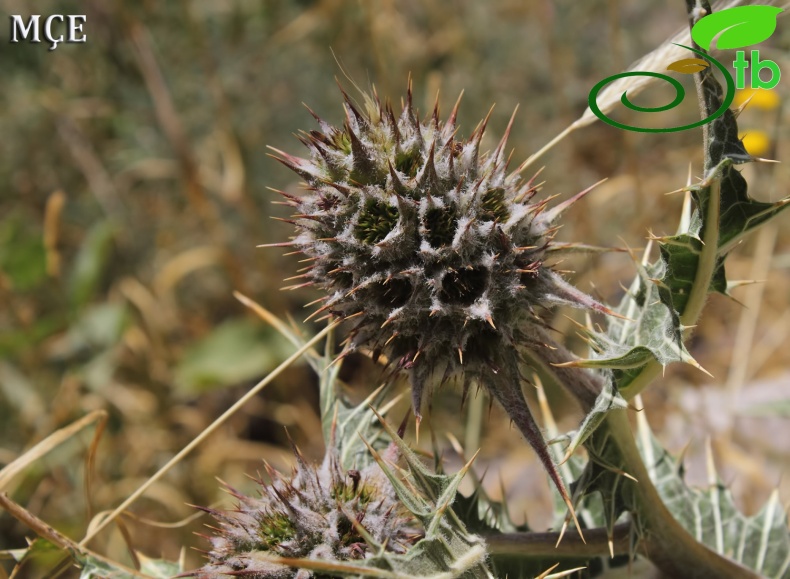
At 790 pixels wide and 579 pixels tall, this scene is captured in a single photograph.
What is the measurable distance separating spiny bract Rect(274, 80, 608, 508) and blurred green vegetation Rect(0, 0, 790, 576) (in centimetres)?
227

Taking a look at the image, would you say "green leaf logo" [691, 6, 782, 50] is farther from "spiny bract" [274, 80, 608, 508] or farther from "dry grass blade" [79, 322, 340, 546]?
"dry grass blade" [79, 322, 340, 546]

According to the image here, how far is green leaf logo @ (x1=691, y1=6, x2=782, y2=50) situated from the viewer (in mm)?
1259

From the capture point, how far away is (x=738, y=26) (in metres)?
1.36

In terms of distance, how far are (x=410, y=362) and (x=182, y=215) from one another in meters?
4.12

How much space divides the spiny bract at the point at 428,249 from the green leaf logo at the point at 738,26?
388mm

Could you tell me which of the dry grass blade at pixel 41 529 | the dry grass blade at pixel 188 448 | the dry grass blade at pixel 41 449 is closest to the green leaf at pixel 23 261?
the dry grass blade at pixel 41 449

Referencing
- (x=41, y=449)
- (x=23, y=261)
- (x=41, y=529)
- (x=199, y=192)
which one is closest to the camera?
(x=41, y=529)

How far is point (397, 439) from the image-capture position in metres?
1.17

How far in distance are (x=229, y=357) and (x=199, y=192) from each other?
3.05 ft

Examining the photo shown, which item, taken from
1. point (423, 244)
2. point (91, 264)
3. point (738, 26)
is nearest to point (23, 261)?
point (91, 264)

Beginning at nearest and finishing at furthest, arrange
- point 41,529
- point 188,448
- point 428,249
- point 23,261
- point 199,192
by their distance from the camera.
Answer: point 428,249
point 41,529
point 188,448
point 23,261
point 199,192

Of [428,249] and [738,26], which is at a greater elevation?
[738,26]

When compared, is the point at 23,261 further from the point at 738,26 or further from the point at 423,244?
the point at 738,26

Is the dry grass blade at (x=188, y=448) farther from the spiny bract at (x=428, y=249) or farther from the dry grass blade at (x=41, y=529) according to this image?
the spiny bract at (x=428, y=249)
